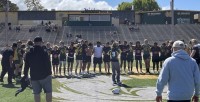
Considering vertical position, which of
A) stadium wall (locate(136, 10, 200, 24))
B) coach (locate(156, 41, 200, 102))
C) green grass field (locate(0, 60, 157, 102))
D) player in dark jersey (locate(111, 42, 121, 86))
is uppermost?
stadium wall (locate(136, 10, 200, 24))

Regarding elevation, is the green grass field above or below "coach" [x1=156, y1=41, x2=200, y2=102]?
below

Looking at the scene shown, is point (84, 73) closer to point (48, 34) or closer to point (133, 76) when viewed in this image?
point (133, 76)

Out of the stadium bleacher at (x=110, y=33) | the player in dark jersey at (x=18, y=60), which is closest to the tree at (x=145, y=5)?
the stadium bleacher at (x=110, y=33)

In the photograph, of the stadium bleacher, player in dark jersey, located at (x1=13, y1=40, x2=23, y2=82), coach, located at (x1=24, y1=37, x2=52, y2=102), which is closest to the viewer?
coach, located at (x1=24, y1=37, x2=52, y2=102)

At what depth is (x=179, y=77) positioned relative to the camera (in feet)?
22.5

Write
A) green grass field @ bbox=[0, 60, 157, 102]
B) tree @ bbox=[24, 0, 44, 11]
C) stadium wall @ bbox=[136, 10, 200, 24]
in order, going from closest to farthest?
1. green grass field @ bbox=[0, 60, 157, 102]
2. stadium wall @ bbox=[136, 10, 200, 24]
3. tree @ bbox=[24, 0, 44, 11]

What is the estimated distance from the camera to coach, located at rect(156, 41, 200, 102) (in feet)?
22.4

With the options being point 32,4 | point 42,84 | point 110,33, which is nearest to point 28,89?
point 42,84

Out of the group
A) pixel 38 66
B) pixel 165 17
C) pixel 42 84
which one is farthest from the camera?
pixel 165 17

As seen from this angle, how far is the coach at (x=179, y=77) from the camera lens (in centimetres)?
683

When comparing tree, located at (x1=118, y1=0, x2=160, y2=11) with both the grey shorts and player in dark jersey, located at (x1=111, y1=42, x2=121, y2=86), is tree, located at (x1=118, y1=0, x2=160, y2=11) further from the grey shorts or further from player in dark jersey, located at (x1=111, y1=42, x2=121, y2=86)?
the grey shorts

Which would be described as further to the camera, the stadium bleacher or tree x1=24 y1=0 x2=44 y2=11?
tree x1=24 y1=0 x2=44 y2=11

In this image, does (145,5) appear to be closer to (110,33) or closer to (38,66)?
(110,33)

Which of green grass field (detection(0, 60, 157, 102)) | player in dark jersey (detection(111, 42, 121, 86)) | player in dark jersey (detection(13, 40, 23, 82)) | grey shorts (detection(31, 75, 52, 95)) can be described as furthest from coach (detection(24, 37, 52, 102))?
player in dark jersey (detection(13, 40, 23, 82))
